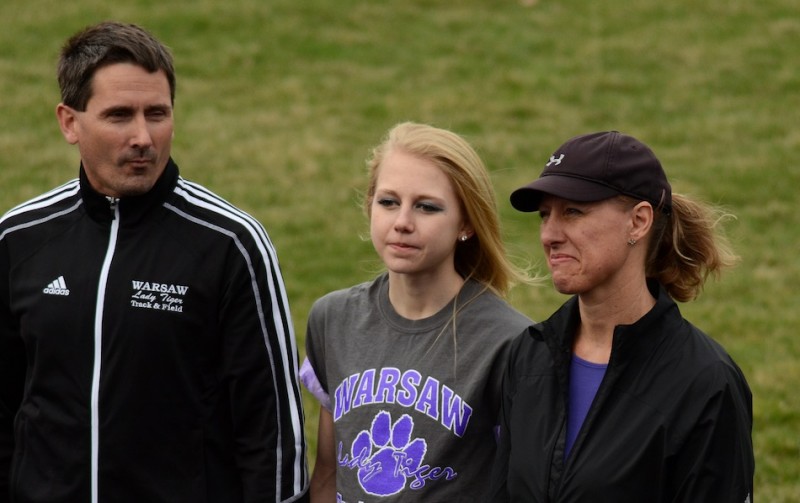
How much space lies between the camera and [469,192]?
4555 mm

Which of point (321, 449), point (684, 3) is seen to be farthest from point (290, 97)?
point (321, 449)

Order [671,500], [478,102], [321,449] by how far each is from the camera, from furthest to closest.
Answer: [478,102] → [321,449] → [671,500]

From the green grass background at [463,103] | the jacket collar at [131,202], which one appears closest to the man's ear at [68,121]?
the jacket collar at [131,202]

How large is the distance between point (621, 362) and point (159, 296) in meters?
1.46

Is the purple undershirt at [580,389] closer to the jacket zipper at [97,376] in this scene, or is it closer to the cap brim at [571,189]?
the cap brim at [571,189]

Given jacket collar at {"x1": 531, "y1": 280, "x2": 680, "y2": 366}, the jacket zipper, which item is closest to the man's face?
the jacket zipper

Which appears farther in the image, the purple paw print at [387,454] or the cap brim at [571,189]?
the purple paw print at [387,454]

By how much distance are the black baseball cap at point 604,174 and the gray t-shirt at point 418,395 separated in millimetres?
670

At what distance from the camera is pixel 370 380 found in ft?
14.7

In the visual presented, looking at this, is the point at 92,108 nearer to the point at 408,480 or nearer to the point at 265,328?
the point at 265,328

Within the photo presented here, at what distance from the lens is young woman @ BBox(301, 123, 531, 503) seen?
14.3 ft

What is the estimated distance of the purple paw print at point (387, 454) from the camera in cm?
436

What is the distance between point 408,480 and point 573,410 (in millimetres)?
692

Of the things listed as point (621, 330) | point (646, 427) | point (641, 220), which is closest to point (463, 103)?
point (641, 220)
